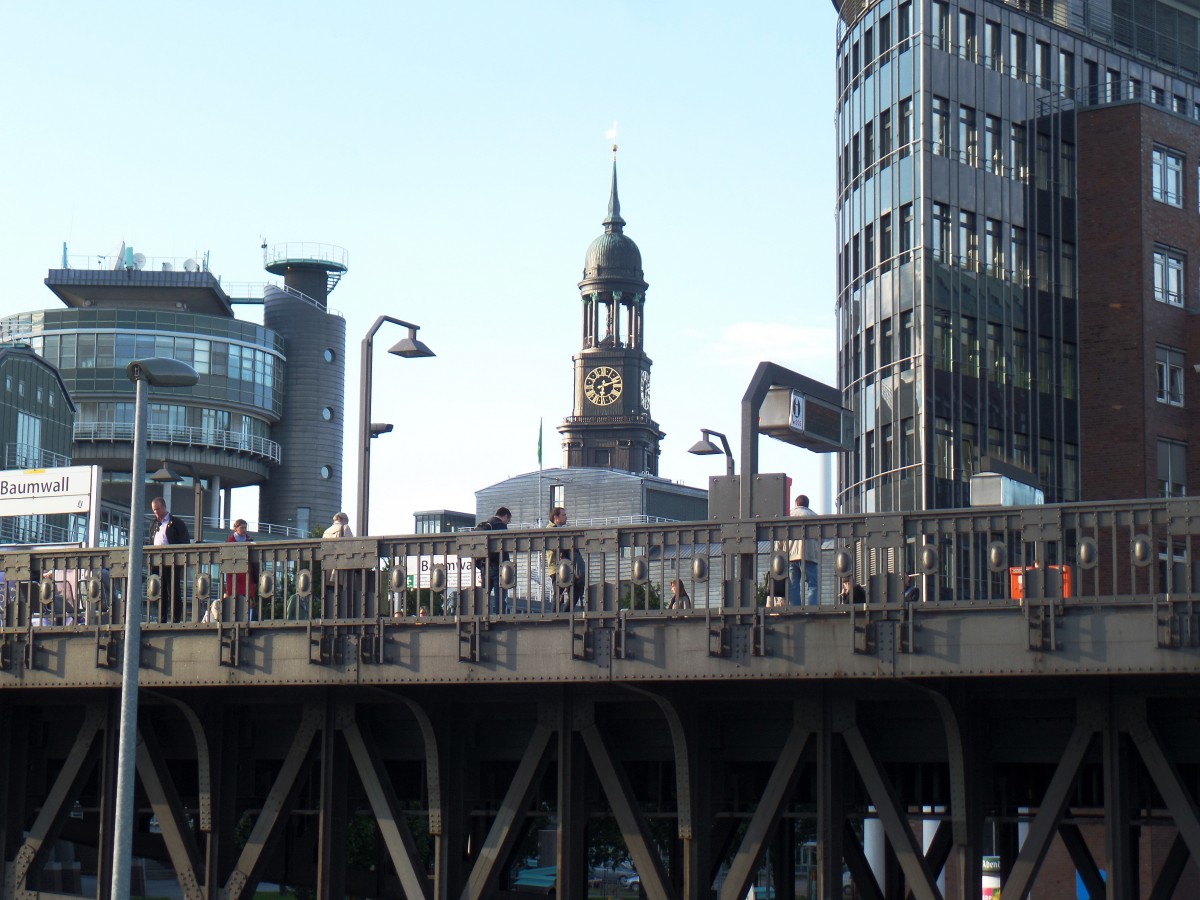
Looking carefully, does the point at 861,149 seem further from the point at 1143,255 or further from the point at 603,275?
the point at 603,275

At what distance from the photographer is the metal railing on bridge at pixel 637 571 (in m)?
17.0

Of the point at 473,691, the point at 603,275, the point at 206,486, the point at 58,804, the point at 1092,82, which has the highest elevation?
the point at 603,275

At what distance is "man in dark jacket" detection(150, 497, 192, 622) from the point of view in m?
21.8

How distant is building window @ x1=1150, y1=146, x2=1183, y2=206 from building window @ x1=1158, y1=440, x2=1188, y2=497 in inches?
327

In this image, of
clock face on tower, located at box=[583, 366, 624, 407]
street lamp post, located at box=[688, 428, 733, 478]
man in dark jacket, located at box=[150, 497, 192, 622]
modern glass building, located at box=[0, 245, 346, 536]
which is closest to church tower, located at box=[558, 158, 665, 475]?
clock face on tower, located at box=[583, 366, 624, 407]

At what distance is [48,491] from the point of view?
2602cm

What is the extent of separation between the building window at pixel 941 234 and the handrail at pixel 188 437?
68.1m

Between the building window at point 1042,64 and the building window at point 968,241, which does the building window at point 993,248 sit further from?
the building window at point 1042,64

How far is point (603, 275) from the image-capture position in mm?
177250

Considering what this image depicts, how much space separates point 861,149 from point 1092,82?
9036 millimetres

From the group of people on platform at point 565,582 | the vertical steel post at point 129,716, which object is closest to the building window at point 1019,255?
the group of people on platform at point 565,582

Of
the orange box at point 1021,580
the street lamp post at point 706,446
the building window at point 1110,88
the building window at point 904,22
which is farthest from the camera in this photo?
the building window at point 1110,88

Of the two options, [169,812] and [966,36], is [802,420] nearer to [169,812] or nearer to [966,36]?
[169,812]

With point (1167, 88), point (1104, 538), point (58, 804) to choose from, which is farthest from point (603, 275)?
point (58, 804)
